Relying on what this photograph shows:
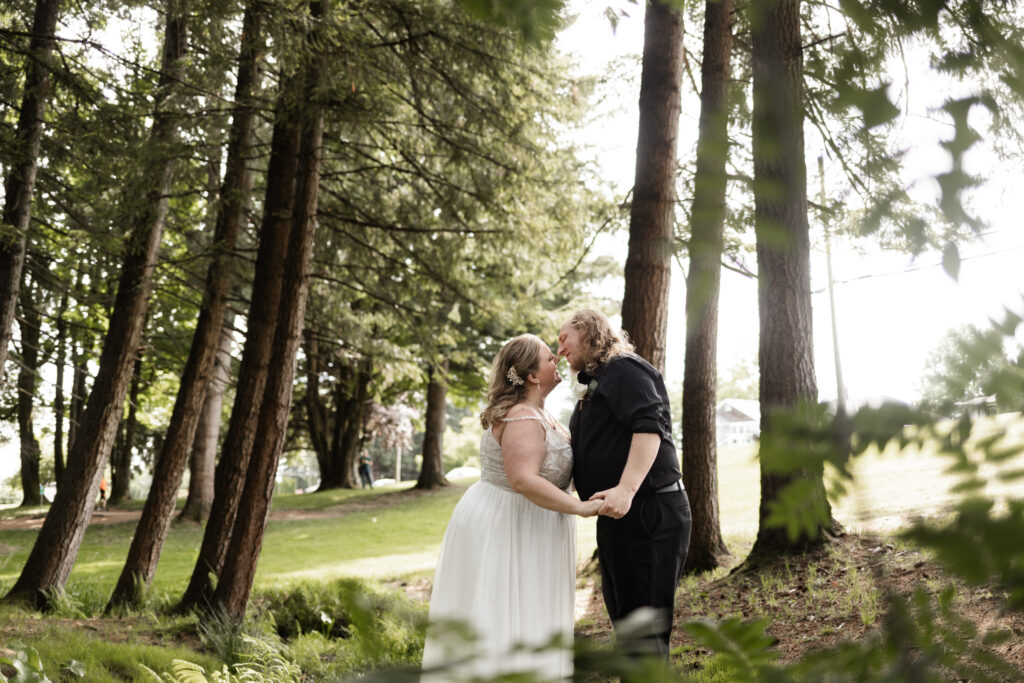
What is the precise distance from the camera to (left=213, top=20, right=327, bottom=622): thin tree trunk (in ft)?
24.1

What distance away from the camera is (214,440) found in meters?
17.2

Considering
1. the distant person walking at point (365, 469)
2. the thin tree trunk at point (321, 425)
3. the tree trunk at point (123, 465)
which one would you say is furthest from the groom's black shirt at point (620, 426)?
the distant person walking at point (365, 469)

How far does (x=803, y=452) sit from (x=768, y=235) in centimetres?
Answer: 18

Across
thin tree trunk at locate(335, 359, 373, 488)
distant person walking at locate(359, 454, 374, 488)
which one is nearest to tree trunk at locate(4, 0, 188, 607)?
thin tree trunk at locate(335, 359, 373, 488)

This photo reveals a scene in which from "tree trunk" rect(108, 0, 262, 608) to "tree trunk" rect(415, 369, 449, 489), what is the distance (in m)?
12.4

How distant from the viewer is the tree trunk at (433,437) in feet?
74.1

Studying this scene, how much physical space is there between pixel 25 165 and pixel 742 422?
26313 mm

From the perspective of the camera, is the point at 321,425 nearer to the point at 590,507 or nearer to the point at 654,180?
the point at 654,180

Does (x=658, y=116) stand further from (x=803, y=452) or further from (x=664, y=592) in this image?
(x=803, y=452)

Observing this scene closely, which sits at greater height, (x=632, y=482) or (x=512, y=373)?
(x=512, y=373)

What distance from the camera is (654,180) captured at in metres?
7.07

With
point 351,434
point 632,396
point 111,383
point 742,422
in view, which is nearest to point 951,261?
point 632,396

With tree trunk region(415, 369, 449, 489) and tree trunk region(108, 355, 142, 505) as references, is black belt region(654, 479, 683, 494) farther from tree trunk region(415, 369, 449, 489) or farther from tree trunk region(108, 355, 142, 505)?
tree trunk region(108, 355, 142, 505)

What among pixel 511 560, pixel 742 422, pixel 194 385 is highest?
pixel 742 422
